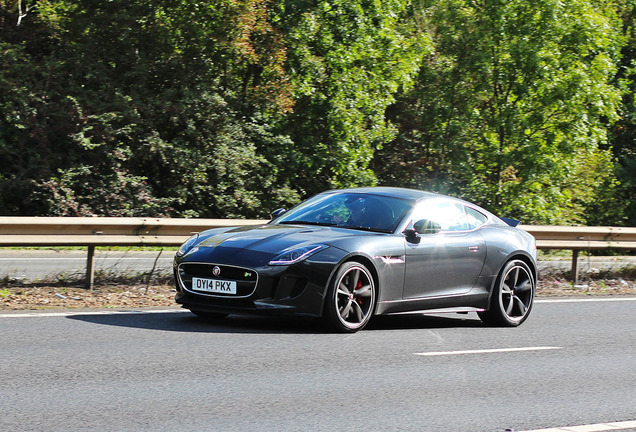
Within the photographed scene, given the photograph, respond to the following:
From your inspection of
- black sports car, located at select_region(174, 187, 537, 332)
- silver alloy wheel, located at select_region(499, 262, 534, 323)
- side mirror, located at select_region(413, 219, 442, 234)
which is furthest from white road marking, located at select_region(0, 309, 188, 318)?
silver alloy wheel, located at select_region(499, 262, 534, 323)

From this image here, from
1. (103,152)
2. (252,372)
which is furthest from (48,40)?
(252,372)


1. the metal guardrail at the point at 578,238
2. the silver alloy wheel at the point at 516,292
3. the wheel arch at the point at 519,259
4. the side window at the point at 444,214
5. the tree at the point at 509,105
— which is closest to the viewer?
the side window at the point at 444,214

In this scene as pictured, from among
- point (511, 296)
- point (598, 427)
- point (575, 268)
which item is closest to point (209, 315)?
point (511, 296)

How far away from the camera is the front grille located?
852 cm

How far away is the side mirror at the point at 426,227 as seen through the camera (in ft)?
31.0

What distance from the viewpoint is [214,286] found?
28.5 ft

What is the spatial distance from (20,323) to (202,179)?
14024mm

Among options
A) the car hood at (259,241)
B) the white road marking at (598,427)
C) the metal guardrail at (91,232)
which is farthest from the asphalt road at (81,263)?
the white road marking at (598,427)

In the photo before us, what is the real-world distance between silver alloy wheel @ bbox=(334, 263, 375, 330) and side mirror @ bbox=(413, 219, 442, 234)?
856 millimetres

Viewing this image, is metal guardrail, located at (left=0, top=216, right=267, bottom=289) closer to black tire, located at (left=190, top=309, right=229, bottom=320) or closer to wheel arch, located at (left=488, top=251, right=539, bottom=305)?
black tire, located at (left=190, top=309, right=229, bottom=320)

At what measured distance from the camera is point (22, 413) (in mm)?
5324

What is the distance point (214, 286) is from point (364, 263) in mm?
1435

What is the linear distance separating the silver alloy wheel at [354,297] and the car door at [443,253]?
55 centimetres

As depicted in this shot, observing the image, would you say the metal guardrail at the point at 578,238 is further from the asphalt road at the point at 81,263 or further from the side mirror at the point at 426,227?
the side mirror at the point at 426,227
